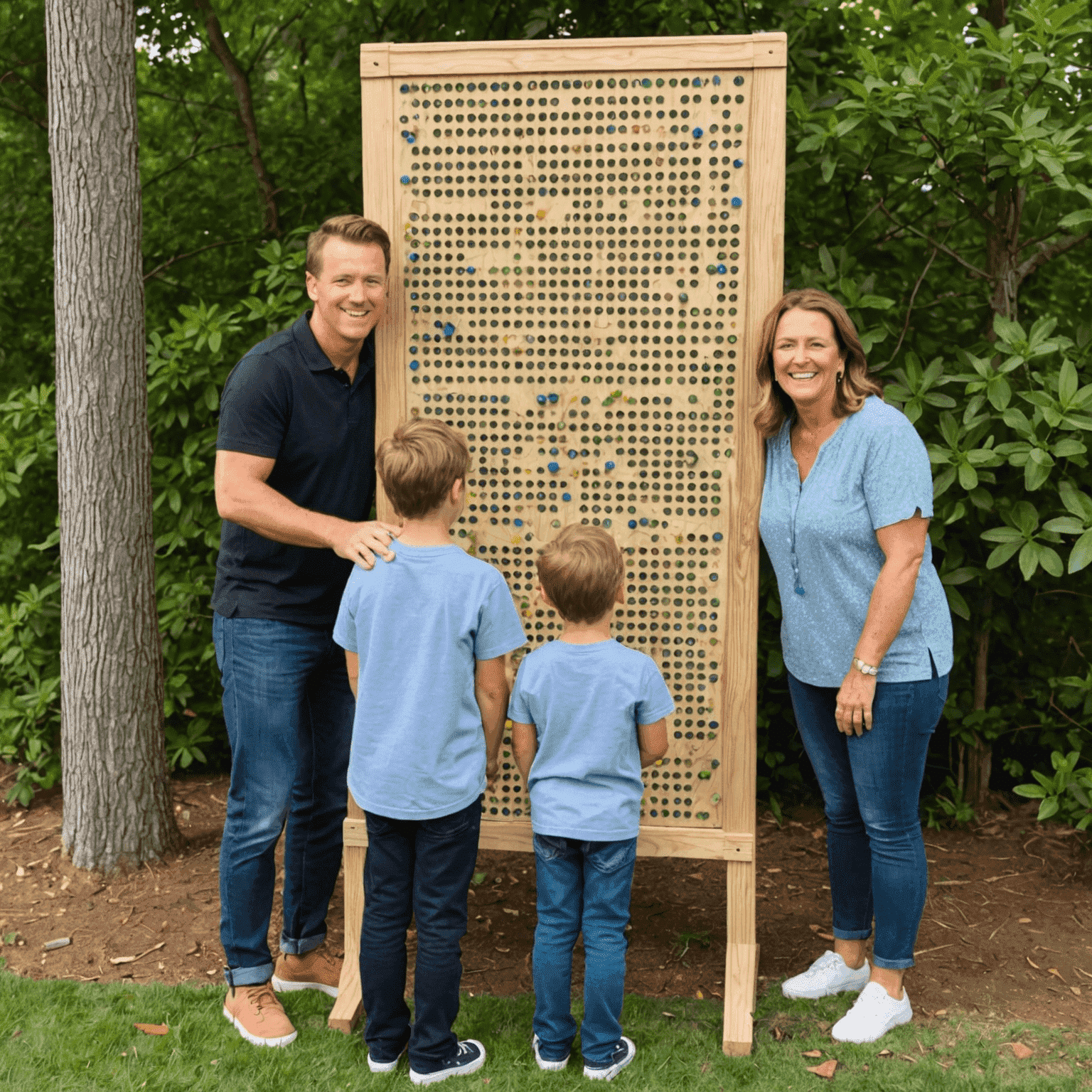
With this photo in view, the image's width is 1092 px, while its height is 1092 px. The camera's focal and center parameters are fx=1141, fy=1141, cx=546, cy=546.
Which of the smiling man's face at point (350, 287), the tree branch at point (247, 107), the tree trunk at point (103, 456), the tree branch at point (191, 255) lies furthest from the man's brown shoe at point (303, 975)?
the tree branch at point (247, 107)

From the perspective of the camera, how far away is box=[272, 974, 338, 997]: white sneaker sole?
3600 mm

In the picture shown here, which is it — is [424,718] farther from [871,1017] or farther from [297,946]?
[871,1017]

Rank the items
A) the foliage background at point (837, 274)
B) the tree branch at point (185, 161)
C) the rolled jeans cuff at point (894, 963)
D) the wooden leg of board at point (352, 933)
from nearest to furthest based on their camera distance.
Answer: the rolled jeans cuff at point (894, 963) < the wooden leg of board at point (352, 933) < the foliage background at point (837, 274) < the tree branch at point (185, 161)

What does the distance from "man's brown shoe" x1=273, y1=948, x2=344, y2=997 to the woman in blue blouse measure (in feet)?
5.15

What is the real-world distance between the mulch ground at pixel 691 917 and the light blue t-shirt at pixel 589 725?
3.26ft

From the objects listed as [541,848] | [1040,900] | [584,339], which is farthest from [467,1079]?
[1040,900]

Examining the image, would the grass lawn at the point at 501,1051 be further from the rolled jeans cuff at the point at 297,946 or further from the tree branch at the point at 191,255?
the tree branch at the point at 191,255

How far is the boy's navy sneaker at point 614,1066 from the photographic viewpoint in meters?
3.05

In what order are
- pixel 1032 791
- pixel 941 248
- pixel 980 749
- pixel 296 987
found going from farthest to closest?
pixel 980 749 < pixel 941 248 < pixel 1032 791 < pixel 296 987

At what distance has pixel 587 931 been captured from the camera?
3.03 metres

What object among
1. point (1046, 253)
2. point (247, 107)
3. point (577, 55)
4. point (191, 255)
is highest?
point (247, 107)

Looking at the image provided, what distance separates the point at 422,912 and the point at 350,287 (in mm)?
1689

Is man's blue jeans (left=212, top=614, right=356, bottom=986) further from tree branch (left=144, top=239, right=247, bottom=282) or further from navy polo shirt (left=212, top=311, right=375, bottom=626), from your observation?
tree branch (left=144, top=239, right=247, bottom=282)

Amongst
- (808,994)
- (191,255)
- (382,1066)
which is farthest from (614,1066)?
(191,255)
